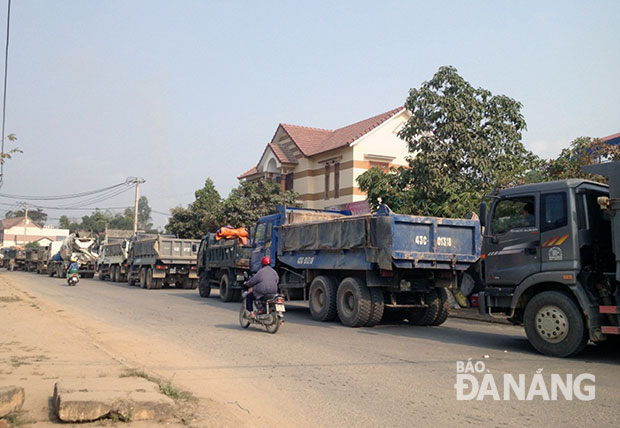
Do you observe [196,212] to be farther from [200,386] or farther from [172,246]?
[200,386]

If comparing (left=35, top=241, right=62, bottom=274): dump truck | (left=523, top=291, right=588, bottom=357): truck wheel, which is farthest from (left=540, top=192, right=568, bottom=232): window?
(left=35, top=241, right=62, bottom=274): dump truck

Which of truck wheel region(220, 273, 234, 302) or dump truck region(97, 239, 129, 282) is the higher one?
dump truck region(97, 239, 129, 282)

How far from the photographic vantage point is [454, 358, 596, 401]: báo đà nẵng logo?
6.36m

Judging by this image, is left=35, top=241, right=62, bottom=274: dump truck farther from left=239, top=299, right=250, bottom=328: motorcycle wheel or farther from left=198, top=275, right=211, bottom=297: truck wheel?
left=239, top=299, right=250, bottom=328: motorcycle wheel

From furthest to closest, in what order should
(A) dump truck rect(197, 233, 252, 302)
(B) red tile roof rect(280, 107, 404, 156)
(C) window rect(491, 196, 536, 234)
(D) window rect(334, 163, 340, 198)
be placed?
(D) window rect(334, 163, 340, 198)
(B) red tile roof rect(280, 107, 404, 156)
(A) dump truck rect(197, 233, 252, 302)
(C) window rect(491, 196, 536, 234)

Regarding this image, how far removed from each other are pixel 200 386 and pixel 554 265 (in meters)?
5.76

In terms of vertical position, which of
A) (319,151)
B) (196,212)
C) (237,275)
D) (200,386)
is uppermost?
(319,151)

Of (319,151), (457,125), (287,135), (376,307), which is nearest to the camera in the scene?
(376,307)

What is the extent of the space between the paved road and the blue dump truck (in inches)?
19.2

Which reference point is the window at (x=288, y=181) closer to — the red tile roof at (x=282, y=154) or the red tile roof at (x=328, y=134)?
the red tile roof at (x=282, y=154)

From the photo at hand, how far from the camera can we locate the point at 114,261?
3403cm

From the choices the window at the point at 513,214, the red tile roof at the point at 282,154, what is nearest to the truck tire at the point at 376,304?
the window at the point at 513,214

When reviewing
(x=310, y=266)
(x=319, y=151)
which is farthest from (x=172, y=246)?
(x=310, y=266)

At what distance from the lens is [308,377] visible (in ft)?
23.9
